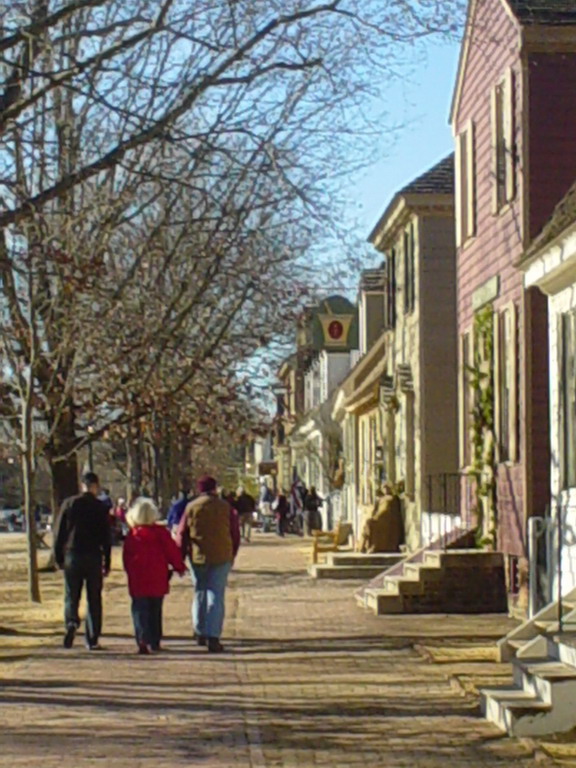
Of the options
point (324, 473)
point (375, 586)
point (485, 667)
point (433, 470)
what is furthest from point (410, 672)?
point (324, 473)

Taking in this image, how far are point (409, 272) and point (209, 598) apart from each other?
1536 centimetres

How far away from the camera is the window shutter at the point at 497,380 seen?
21594 mm

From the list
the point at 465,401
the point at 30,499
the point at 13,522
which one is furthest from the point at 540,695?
the point at 13,522

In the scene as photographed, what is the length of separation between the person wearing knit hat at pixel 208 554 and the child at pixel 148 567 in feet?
0.72

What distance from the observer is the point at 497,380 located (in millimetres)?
21625

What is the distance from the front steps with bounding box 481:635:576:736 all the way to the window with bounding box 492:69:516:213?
943cm

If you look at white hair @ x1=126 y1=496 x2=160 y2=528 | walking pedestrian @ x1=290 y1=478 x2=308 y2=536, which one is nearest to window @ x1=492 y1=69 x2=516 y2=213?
white hair @ x1=126 y1=496 x2=160 y2=528

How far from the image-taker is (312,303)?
31.3 meters

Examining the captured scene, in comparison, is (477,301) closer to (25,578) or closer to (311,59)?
(311,59)

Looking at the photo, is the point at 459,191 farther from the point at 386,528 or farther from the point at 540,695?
the point at 540,695

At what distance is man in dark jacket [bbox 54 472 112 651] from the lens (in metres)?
17.4

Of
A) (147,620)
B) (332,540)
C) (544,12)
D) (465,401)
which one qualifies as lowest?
(147,620)

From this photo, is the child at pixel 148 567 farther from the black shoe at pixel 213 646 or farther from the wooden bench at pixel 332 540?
the wooden bench at pixel 332 540

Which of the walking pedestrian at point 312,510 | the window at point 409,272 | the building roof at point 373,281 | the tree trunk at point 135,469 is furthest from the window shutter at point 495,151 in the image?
the walking pedestrian at point 312,510
